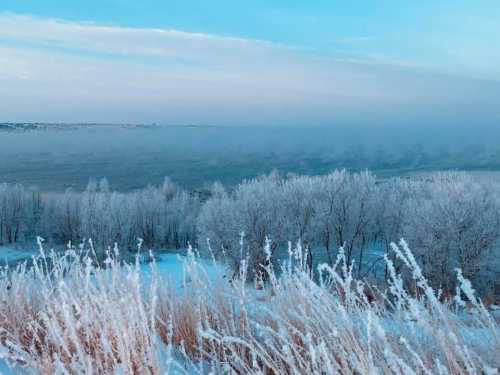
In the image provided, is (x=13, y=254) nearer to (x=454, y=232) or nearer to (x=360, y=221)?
(x=360, y=221)

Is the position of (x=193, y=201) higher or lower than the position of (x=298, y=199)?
lower

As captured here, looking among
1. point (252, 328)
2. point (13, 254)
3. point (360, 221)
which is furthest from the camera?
point (13, 254)

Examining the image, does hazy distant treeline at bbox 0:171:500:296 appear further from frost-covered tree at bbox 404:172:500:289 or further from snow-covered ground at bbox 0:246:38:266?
snow-covered ground at bbox 0:246:38:266

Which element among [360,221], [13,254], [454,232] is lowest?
[13,254]

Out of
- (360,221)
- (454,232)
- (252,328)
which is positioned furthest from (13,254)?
(252,328)

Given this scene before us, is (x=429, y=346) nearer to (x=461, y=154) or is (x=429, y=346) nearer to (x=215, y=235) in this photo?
(x=215, y=235)

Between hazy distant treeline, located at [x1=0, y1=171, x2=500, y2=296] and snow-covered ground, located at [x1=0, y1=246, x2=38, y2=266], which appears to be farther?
snow-covered ground, located at [x1=0, y1=246, x2=38, y2=266]

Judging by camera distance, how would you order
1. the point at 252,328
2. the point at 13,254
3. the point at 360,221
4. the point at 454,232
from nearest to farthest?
the point at 252,328 < the point at 454,232 < the point at 360,221 < the point at 13,254

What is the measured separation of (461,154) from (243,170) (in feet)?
128

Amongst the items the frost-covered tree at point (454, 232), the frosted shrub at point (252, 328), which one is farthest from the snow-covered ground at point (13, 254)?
the frosted shrub at point (252, 328)

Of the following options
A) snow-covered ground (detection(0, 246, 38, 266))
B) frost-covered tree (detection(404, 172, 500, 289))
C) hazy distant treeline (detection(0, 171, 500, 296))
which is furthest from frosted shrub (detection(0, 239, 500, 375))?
snow-covered ground (detection(0, 246, 38, 266))

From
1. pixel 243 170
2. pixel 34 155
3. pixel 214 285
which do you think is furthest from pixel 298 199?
pixel 34 155

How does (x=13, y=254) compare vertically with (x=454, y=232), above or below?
below

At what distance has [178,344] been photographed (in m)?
3.54
